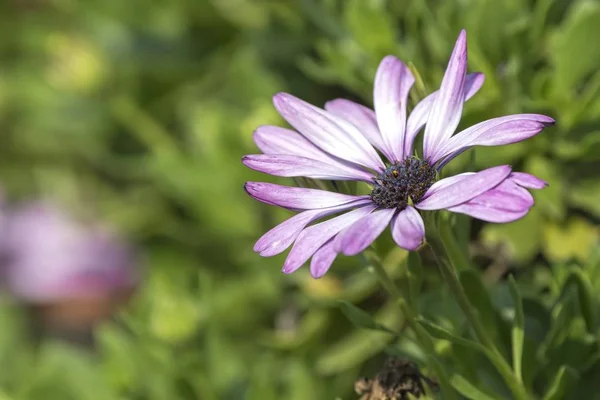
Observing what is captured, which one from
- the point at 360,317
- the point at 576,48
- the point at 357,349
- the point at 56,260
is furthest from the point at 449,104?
the point at 56,260

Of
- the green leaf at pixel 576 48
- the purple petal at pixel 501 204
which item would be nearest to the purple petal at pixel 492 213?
the purple petal at pixel 501 204

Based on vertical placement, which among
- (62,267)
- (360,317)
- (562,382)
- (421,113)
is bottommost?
(562,382)

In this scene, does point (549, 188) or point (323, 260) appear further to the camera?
point (549, 188)

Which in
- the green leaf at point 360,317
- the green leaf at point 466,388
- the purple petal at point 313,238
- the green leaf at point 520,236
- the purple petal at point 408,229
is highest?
the purple petal at point 313,238

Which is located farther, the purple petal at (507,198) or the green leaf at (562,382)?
the green leaf at (562,382)

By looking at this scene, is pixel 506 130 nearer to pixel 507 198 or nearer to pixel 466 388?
pixel 507 198

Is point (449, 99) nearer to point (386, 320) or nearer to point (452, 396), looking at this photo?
point (452, 396)

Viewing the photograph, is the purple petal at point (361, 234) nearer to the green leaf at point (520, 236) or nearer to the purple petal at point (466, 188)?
the purple petal at point (466, 188)
